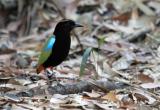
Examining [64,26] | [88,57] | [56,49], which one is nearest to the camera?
[56,49]

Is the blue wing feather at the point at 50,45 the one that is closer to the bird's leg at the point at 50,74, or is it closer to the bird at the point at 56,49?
the bird at the point at 56,49

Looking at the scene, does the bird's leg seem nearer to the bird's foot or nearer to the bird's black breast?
the bird's foot

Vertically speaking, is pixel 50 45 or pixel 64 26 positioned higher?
pixel 64 26

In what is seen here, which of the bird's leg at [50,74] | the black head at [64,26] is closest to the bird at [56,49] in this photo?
the black head at [64,26]

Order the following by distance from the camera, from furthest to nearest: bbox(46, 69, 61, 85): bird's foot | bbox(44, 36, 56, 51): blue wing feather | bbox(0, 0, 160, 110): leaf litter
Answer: bbox(46, 69, 61, 85): bird's foot
bbox(44, 36, 56, 51): blue wing feather
bbox(0, 0, 160, 110): leaf litter

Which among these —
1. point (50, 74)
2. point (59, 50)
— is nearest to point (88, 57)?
point (50, 74)

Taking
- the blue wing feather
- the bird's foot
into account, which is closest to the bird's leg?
the bird's foot

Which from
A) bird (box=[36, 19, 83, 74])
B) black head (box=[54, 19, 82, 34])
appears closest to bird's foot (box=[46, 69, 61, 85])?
bird (box=[36, 19, 83, 74])

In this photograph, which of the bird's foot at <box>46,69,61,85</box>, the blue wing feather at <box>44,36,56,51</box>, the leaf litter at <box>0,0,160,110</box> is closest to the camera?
the leaf litter at <box>0,0,160,110</box>

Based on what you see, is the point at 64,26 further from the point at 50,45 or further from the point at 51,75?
Answer: the point at 51,75

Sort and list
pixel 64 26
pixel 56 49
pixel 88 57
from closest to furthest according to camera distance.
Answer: pixel 56 49 < pixel 64 26 < pixel 88 57

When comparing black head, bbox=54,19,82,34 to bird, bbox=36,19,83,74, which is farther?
black head, bbox=54,19,82,34

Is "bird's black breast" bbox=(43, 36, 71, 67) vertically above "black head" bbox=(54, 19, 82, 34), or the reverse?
"black head" bbox=(54, 19, 82, 34)

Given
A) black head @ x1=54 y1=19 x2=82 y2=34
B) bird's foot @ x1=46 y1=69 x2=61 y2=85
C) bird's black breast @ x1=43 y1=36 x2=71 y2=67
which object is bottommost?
bird's foot @ x1=46 y1=69 x2=61 y2=85
